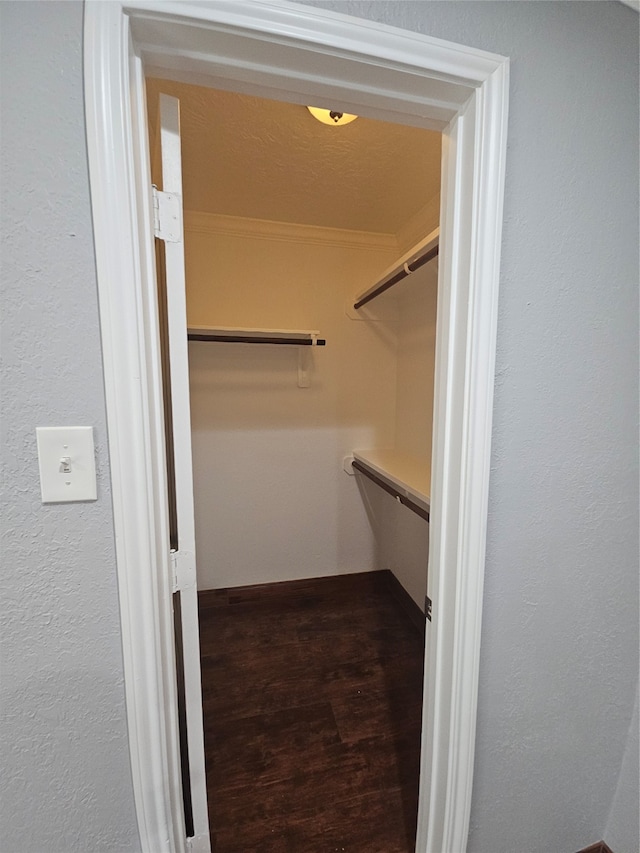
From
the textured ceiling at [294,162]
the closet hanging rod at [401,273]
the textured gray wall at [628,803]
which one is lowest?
the textured gray wall at [628,803]

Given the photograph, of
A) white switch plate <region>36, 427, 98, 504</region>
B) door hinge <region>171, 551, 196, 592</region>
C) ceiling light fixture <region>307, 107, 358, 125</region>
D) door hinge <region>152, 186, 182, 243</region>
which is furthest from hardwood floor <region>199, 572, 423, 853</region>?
ceiling light fixture <region>307, 107, 358, 125</region>

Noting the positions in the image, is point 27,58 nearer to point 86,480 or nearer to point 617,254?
point 86,480

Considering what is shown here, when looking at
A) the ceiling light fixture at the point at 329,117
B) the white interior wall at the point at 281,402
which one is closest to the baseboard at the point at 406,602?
the white interior wall at the point at 281,402

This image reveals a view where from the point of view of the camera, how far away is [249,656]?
1.88m

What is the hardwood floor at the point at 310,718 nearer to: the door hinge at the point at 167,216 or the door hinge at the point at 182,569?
the door hinge at the point at 182,569

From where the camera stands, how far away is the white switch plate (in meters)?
0.58

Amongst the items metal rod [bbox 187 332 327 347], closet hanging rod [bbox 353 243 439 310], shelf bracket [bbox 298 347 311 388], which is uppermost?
closet hanging rod [bbox 353 243 439 310]

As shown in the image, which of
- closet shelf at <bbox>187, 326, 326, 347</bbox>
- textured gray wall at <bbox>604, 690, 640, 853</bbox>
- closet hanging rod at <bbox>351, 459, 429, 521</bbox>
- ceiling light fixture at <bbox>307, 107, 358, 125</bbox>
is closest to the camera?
textured gray wall at <bbox>604, 690, 640, 853</bbox>

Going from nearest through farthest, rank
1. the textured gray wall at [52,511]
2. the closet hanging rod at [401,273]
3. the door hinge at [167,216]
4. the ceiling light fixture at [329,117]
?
the textured gray wall at [52,511] < the door hinge at [167,216] < the ceiling light fixture at [329,117] < the closet hanging rod at [401,273]

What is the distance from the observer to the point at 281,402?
2.23 meters

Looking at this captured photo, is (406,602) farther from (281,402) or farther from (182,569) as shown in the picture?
(182,569)

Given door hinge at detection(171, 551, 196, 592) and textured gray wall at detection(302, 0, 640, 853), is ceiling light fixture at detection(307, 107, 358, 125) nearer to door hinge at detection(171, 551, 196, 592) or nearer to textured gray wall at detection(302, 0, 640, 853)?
textured gray wall at detection(302, 0, 640, 853)

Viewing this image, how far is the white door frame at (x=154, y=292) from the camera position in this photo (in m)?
0.56

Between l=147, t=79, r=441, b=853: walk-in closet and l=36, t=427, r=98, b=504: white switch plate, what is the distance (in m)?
0.78
